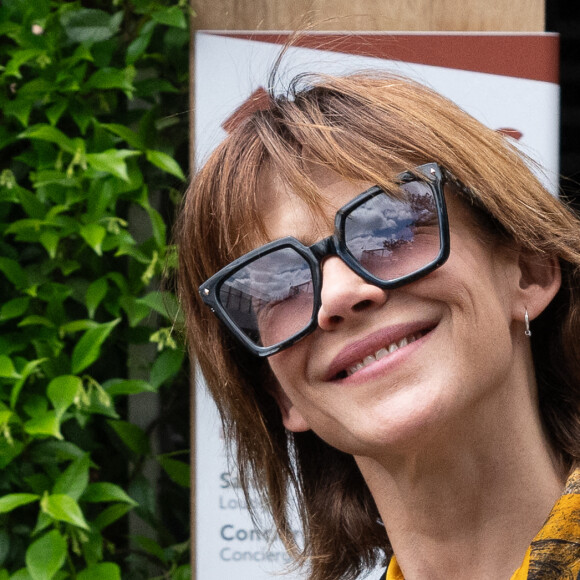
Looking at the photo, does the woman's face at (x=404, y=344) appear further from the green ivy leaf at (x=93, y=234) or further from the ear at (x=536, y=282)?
the green ivy leaf at (x=93, y=234)

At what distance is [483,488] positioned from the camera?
112cm

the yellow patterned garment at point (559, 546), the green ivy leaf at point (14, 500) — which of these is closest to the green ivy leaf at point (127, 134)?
the green ivy leaf at point (14, 500)

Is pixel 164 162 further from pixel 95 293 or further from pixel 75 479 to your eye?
pixel 75 479

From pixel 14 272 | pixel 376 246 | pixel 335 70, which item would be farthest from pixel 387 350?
pixel 14 272

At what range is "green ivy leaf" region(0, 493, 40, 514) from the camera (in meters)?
1.96

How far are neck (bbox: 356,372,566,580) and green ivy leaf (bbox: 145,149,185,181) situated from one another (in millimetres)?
1150

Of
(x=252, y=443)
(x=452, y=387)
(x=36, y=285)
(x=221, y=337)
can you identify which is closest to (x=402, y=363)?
(x=452, y=387)

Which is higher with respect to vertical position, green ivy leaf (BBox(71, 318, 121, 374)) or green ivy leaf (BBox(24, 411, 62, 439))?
green ivy leaf (BBox(71, 318, 121, 374))

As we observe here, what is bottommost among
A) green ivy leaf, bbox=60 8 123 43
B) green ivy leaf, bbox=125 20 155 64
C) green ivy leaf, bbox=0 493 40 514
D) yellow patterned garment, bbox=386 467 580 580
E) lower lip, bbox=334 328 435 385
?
green ivy leaf, bbox=0 493 40 514

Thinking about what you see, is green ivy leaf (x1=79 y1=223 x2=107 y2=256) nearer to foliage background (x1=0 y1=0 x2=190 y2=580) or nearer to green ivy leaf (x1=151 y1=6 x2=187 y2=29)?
foliage background (x1=0 y1=0 x2=190 y2=580)

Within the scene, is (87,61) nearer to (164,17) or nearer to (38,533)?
(164,17)

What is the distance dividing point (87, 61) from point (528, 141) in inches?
45.0

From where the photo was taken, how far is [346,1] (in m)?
2.06

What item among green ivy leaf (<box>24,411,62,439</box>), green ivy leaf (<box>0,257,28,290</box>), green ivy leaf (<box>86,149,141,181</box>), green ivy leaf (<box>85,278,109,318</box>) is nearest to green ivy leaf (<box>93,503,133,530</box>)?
green ivy leaf (<box>24,411,62,439</box>)
